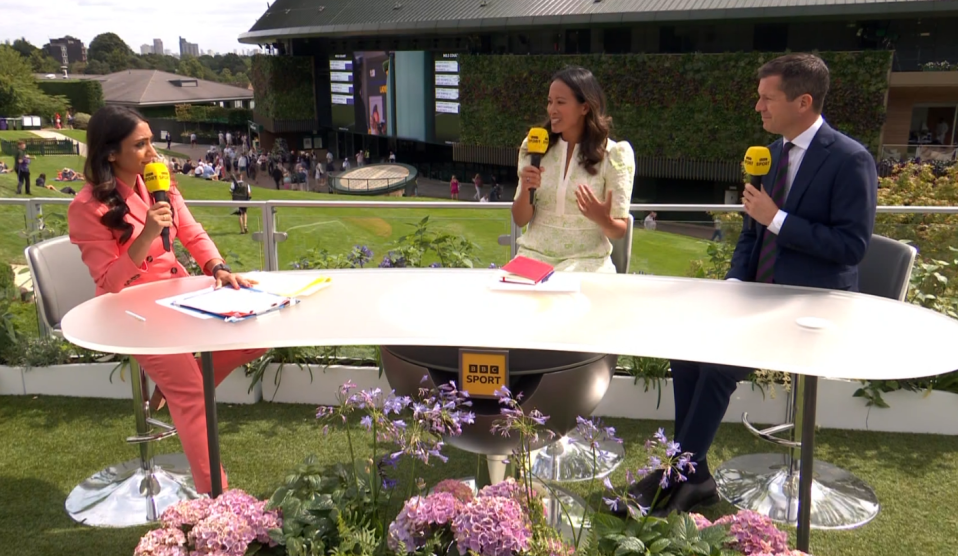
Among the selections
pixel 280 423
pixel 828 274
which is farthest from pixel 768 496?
pixel 280 423

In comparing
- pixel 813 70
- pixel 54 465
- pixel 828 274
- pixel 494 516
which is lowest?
pixel 54 465

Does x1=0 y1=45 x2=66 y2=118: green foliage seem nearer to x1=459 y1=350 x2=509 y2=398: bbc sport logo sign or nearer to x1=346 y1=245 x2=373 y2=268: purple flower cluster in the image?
x1=346 y1=245 x2=373 y2=268: purple flower cluster

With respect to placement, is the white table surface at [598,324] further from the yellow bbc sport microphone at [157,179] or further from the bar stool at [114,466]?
the bar stool at [114,466]

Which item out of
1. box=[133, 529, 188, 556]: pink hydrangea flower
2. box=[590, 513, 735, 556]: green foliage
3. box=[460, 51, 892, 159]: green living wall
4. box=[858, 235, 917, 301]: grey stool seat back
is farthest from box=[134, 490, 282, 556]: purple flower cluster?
box=[460, 51, 892, 159]: green living wall

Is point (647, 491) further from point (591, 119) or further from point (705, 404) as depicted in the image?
point (591, 119)

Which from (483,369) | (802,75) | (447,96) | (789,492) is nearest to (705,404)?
(789,492)

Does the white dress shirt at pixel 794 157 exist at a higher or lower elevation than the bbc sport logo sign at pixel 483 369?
higher

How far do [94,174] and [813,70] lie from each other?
2.69 metres

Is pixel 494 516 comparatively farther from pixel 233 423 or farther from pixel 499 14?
pixel 499 14

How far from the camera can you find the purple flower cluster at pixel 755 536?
1668mm

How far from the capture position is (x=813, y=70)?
111 inches

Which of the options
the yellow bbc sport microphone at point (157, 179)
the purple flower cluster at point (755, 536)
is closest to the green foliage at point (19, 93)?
the yellow bbc sport microphone at point (157, 179)

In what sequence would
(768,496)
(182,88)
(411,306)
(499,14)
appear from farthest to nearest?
1. (182,88)
2. (499,14)
3. (768,496)
4. (411,306)

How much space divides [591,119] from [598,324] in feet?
4.23
